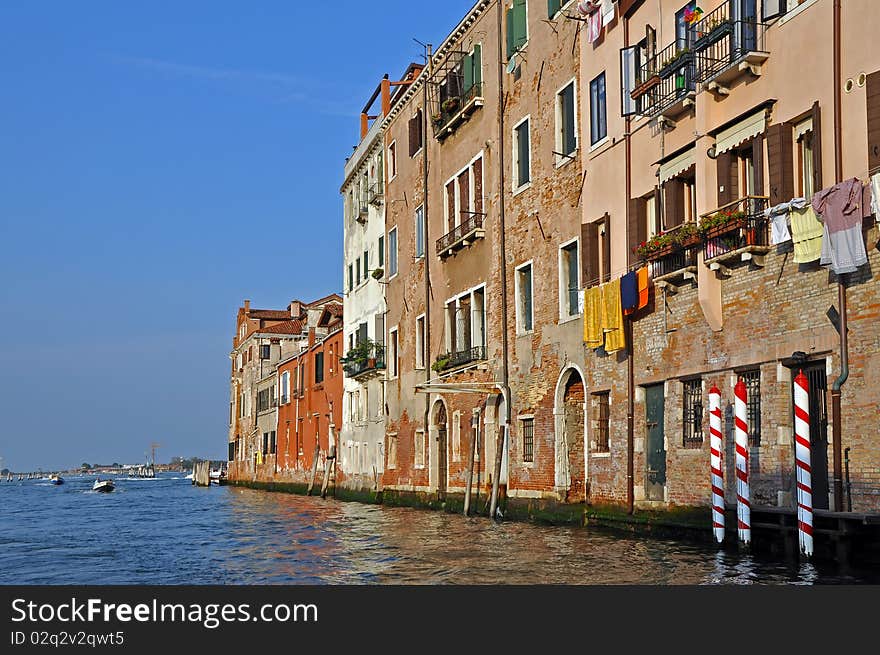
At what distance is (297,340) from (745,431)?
5564 centimetres

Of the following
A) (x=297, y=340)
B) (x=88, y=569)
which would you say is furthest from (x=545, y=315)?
(x=297, y=340)

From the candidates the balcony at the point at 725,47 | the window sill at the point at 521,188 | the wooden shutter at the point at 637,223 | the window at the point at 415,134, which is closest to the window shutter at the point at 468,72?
the window at the point at 415,134

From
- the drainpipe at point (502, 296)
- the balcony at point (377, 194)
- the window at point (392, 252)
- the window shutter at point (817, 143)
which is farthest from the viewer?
the balcony at point (377, 194)

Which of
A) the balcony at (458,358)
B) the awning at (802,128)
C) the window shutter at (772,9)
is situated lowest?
the balcony at (458,358)

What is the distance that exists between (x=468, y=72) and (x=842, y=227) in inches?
649

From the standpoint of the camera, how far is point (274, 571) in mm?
14625

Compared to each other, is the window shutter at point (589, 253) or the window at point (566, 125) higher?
the window at point (566, 125)

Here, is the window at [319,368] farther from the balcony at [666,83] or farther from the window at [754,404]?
the window at [754,404]

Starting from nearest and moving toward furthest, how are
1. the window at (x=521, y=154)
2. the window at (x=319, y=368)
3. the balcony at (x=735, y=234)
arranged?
the balcony at (x=735, y=234), the window at (x=521, y=154), the window at (x=319, y=368)

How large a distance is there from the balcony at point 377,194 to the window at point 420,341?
6218 millimetres

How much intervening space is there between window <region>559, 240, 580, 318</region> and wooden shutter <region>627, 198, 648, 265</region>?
262 cm

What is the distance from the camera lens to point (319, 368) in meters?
47.0

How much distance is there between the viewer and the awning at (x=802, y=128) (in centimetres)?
1413
